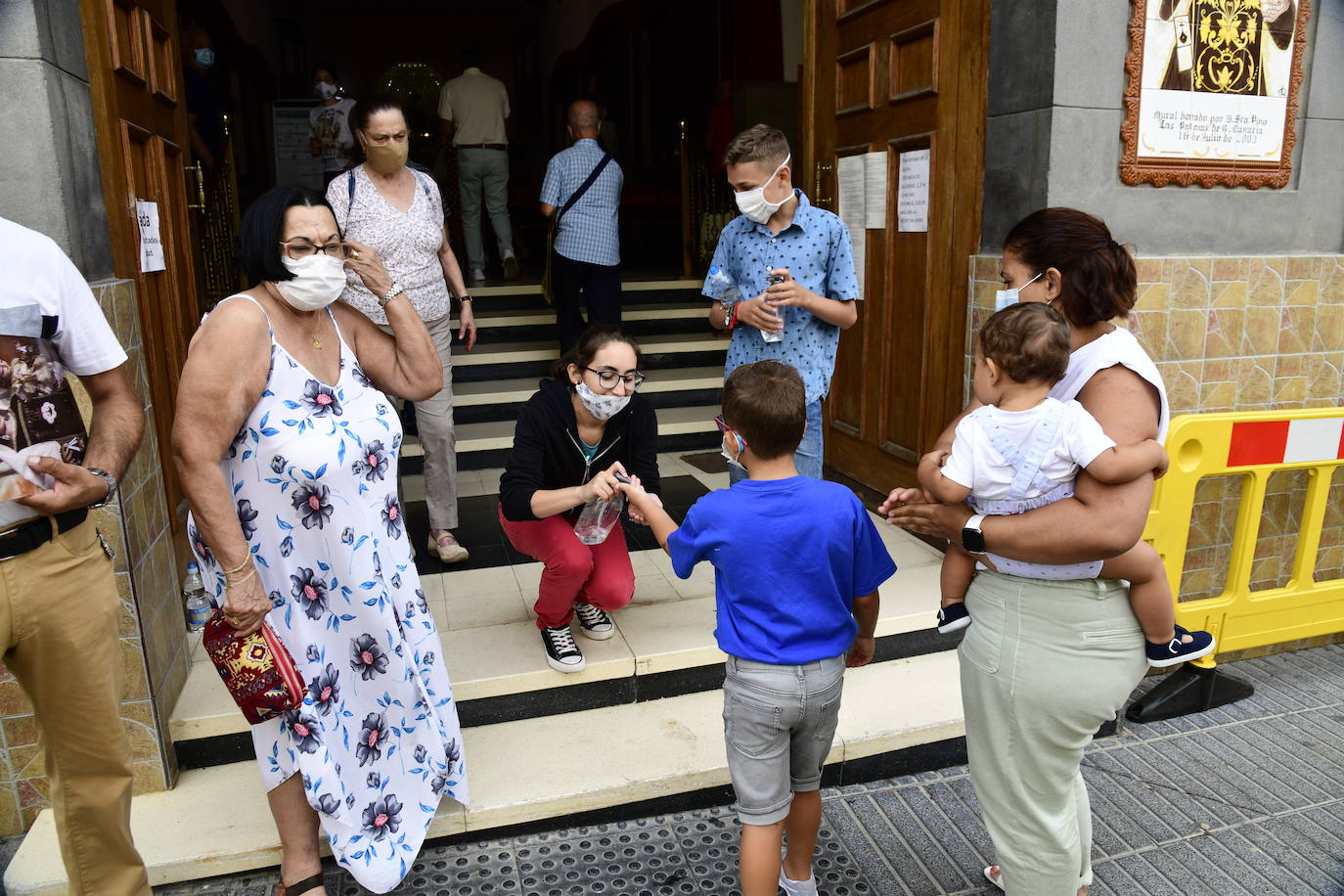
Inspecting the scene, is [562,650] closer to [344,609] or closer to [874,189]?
[344,609]

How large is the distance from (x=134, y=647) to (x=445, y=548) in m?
1.53

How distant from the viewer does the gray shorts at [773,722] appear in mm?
2016

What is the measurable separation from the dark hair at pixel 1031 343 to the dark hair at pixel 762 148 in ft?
5.10

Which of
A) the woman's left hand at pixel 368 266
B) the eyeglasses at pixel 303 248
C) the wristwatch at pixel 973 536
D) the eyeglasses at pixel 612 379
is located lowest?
the wristwatch at pixel 973 536

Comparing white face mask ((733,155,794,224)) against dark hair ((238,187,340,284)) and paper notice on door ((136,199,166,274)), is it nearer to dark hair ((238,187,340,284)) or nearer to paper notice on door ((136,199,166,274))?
dark hair ((238,187,340,284))

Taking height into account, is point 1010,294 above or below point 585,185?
below

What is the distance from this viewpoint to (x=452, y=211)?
10180mm

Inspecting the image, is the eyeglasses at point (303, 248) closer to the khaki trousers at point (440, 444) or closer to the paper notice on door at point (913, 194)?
the khaki trousers at point (440, 444)

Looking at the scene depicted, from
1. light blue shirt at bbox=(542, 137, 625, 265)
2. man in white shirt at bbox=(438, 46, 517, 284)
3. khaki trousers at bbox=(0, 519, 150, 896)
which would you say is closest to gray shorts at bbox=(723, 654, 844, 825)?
khaki trousers at bbox=(0, 519, 150, 896)

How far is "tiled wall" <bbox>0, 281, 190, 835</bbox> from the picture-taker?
2.50m

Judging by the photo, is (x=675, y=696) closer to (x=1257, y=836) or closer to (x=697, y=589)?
(x=697, y=589)

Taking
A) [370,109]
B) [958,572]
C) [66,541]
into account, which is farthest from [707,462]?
[66,541]

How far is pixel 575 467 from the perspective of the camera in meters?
2.96

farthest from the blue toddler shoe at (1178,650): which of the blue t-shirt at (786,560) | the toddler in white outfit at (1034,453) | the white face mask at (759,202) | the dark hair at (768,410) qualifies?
the white face mask at (759,202)
